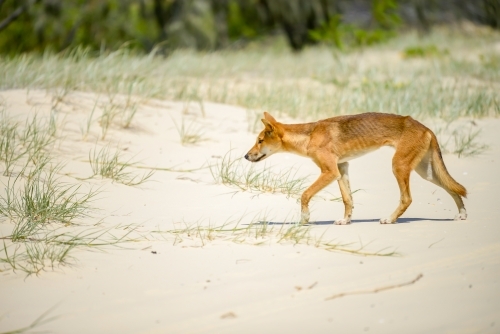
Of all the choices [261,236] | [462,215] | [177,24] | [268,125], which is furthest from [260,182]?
[177,24]

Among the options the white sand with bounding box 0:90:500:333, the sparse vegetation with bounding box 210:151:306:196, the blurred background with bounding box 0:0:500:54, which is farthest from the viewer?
the blurred background with bounding box 0:0:500:54

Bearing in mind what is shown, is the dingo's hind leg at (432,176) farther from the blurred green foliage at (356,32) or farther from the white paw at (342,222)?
the blurred green foliage at (356,32)

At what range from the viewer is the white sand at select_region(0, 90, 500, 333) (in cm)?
374

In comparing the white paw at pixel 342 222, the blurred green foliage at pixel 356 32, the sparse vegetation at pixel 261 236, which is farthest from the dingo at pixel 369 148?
the blurred green foliage at pixel 356 32

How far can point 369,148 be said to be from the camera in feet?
19.2

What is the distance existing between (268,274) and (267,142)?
203 cm

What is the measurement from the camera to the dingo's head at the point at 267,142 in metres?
6.17

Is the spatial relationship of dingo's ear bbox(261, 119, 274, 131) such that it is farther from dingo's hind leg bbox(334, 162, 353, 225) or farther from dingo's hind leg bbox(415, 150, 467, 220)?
dingo's hind leg bbox(415, 150, 467, 220)

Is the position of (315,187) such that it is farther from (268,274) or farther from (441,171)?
(268,274)

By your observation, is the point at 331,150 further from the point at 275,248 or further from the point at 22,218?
the point at 22,218

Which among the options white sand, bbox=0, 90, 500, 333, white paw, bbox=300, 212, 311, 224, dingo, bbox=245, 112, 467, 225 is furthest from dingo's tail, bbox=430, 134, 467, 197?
white paw, bbox=300, 212, 311, 224

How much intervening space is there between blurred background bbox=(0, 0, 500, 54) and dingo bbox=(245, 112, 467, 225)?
11.5m

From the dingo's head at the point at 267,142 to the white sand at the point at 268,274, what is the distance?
45 centimetres

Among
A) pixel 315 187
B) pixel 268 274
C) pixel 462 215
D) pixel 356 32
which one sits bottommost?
pixel 356 32
